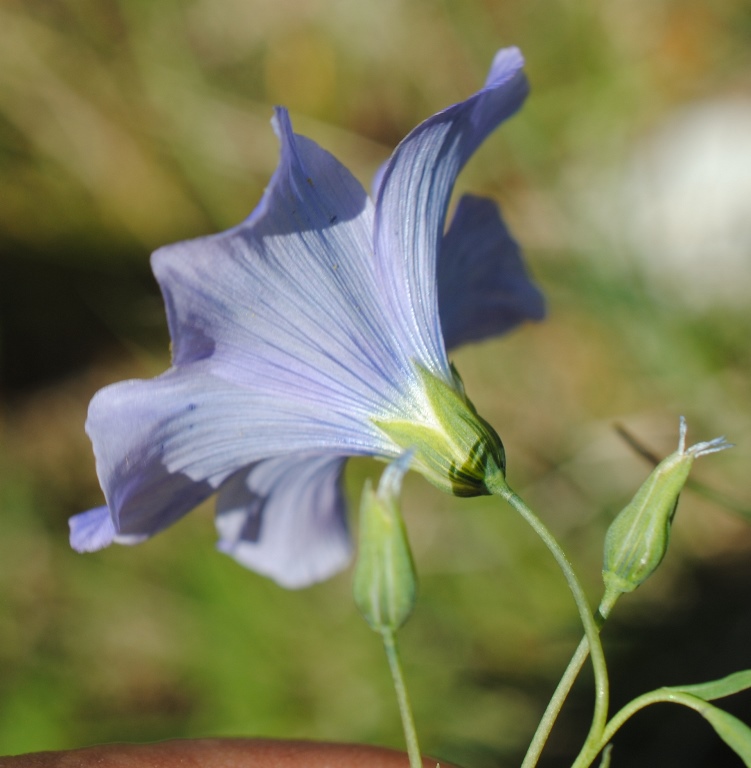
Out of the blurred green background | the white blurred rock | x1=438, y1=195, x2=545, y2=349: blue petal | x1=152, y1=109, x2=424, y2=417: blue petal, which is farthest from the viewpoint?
the white blurred rock

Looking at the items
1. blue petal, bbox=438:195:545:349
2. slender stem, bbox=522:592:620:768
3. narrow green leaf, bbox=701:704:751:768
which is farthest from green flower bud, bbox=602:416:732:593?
blue petal, bbox=438:195:545:349

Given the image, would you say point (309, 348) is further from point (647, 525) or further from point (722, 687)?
point (722, 687)

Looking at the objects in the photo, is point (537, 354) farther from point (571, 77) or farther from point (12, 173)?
point (12, 173)

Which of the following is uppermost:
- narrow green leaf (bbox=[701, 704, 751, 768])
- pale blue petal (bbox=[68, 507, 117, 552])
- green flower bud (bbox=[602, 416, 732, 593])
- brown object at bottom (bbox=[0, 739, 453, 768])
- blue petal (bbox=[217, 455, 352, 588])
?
green flower bud (bbox=[602, 416, 732, 593])

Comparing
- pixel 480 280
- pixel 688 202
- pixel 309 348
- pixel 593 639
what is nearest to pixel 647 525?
pixel 593 639

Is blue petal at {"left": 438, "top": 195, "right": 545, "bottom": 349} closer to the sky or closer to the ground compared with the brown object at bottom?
closer to the sky

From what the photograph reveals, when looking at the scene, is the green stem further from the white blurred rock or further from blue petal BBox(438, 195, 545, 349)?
the white blurred rock

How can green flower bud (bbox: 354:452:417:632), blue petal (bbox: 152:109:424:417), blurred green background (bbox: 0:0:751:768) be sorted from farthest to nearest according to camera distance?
1. blurred green background (bbox: 0:0:751:768)
2. blue petal (bbox: 152:109:424:417)
3. green flower bud (bbox: 354:452:417:632)

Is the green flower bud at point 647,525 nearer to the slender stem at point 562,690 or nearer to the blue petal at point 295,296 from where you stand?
the slender stem at point 562,690

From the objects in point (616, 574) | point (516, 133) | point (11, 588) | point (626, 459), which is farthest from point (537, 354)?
point (616, 574)
